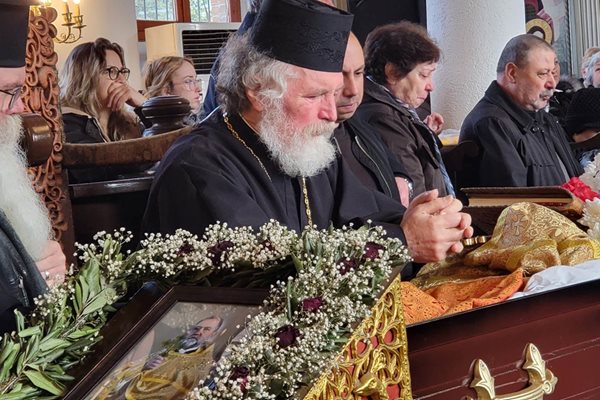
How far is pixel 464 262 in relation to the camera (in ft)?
10.4

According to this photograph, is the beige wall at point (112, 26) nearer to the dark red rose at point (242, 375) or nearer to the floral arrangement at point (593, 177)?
the floral arrangement at point (593, 177)

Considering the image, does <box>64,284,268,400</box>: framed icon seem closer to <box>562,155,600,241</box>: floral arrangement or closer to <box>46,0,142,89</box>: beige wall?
<box>562,155,600,241</box>: floral arrangement

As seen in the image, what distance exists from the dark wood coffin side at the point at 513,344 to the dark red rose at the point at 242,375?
2.53 ft

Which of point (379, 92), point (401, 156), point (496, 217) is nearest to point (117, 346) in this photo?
point (496, 217)

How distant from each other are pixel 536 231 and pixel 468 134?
2.89 meters

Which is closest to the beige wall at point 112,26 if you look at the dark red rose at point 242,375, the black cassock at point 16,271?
the black cassock at point 16,271

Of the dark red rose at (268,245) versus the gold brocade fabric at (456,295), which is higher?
the dark red rose at (268,245)

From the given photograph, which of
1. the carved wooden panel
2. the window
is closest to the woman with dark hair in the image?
the carved wooden panel

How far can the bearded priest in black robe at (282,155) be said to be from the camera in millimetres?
2881

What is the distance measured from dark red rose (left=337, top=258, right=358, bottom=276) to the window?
33.3 ft

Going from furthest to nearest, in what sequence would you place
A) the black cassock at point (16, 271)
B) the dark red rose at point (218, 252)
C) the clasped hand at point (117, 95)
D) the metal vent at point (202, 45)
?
1. the metal vent at point (202, 45)
2. the clasped hand at point (117, 95)
3. the black cassock at point (16, 271)
4. the dark red rose at point (218, 252)

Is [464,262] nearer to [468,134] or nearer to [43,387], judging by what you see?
[43,387]

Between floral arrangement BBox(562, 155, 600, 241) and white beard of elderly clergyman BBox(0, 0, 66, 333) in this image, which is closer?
white beard of elderly clergyman BBox(0, 0, 66, 333)

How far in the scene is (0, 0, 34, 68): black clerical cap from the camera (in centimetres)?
221
